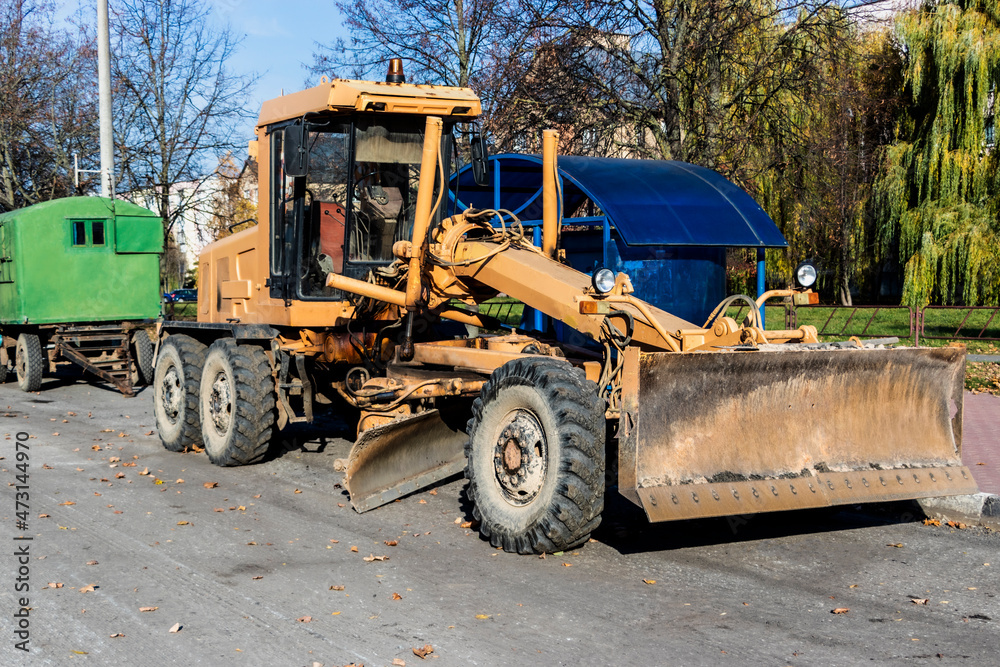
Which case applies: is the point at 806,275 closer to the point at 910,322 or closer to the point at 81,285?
the point at 910,322

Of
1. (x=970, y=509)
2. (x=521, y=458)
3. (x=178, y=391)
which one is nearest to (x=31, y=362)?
(x=178, y=391)

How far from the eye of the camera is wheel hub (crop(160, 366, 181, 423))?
437 inches

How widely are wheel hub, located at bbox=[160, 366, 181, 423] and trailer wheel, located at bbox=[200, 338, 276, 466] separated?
1.03 meters

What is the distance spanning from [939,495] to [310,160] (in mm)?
5814

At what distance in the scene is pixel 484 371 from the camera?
8039 millimetres

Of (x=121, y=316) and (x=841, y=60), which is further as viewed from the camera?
(x=841, y=60)

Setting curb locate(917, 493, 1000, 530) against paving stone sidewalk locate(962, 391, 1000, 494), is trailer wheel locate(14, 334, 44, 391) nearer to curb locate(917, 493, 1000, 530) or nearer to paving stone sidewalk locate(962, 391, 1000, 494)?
paving stone sidewalk locate(962, 391, 1000, 494)

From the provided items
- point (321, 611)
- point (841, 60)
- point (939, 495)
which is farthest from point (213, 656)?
point (841, 60)

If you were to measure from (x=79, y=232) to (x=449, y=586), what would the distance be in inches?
555

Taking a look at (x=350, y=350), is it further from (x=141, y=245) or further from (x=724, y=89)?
(x=724, y=89)

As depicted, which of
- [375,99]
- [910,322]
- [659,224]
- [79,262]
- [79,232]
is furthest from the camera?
[910,322]

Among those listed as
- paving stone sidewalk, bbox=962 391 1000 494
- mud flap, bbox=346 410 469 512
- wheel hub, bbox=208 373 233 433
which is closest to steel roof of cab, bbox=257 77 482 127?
wheel hub, bbox=208 373 233 433

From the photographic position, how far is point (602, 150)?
798 inches

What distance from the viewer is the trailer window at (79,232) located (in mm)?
17891
